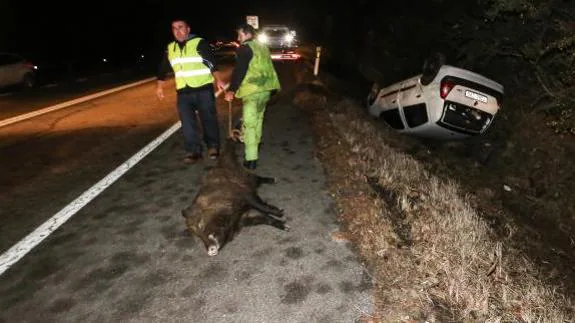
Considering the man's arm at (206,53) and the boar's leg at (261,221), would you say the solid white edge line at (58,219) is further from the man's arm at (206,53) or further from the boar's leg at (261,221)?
the boar's leg at (261,221)

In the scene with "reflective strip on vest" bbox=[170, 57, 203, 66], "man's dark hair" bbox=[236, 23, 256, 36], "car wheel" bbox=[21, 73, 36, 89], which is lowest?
"car wheel" bbox=[21, 73, 36, 89]

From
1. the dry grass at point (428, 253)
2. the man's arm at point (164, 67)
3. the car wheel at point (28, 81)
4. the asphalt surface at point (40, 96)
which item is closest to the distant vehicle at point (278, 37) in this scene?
the asphalt surface at point (40, 96)

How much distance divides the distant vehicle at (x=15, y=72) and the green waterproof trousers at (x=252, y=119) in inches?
555

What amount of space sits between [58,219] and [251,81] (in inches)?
109

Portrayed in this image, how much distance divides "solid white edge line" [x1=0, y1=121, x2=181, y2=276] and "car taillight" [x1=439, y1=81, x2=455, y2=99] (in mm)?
5122

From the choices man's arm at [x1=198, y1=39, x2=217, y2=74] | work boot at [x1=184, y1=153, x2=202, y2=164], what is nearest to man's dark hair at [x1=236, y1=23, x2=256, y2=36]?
man's arm at [x1=198, y1=39, x2=217, y2=74]

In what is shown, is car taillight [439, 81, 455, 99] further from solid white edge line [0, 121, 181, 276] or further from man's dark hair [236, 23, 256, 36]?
solid white edge line [0, 121, 181, 276]

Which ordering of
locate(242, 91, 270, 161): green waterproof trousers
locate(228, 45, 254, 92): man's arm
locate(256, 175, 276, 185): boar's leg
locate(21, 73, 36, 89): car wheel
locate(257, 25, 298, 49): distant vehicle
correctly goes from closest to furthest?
1. locate(256, 175, 276, 185): boar's leg
2. locate(228, 45, 254, 92): man's arm
3. locate(242, 91, 270, 161): green waterproof trousers
4. locate(21, 73, 36, 89): car wheel
5. locate(257, 25, 298, 49): distant vehicle

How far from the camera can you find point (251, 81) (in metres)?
5.55

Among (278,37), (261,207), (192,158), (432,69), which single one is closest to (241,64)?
(192,158)

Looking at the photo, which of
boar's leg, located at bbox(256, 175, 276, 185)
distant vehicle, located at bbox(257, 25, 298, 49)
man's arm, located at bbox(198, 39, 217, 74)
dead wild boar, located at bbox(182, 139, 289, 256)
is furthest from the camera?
distant vehicle, located at bbox(257, 25, 298, 49)

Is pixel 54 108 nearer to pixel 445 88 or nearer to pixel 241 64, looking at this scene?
pixel 241 64

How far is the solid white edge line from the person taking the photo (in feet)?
12.4

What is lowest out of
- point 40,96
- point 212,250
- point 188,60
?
point 40,96
